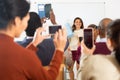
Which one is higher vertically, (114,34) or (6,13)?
(6,13)

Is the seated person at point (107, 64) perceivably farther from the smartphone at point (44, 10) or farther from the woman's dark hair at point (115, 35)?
the smartphone at point (44, 10)

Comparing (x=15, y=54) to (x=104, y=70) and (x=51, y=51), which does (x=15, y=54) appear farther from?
(x=51, y=51)

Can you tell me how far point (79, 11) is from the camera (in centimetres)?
610

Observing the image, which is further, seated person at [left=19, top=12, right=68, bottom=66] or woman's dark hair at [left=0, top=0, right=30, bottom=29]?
seated person at [left=19, top=12, right=68, bottom=66]

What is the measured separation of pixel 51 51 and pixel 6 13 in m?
1.06

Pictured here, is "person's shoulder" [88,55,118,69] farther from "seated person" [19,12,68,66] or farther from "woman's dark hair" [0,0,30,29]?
"seated person" [19,12,68,66]

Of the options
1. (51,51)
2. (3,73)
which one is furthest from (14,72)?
(51,51)

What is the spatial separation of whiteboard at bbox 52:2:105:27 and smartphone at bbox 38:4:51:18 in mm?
144

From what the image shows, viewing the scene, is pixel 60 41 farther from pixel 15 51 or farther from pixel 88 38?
pixel 88 38

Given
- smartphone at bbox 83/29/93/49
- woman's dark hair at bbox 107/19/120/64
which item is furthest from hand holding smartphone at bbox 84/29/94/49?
woman's dark hair at bbox 107/19/120/64

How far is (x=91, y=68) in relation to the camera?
1.30m

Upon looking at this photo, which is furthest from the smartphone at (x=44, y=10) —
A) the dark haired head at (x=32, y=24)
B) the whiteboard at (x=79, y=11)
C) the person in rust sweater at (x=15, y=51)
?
the person in rust sweater at (x=15, y=51)

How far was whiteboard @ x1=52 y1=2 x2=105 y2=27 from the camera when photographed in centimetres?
600

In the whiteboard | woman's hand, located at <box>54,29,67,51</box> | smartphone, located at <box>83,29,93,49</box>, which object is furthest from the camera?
the whiteboard
